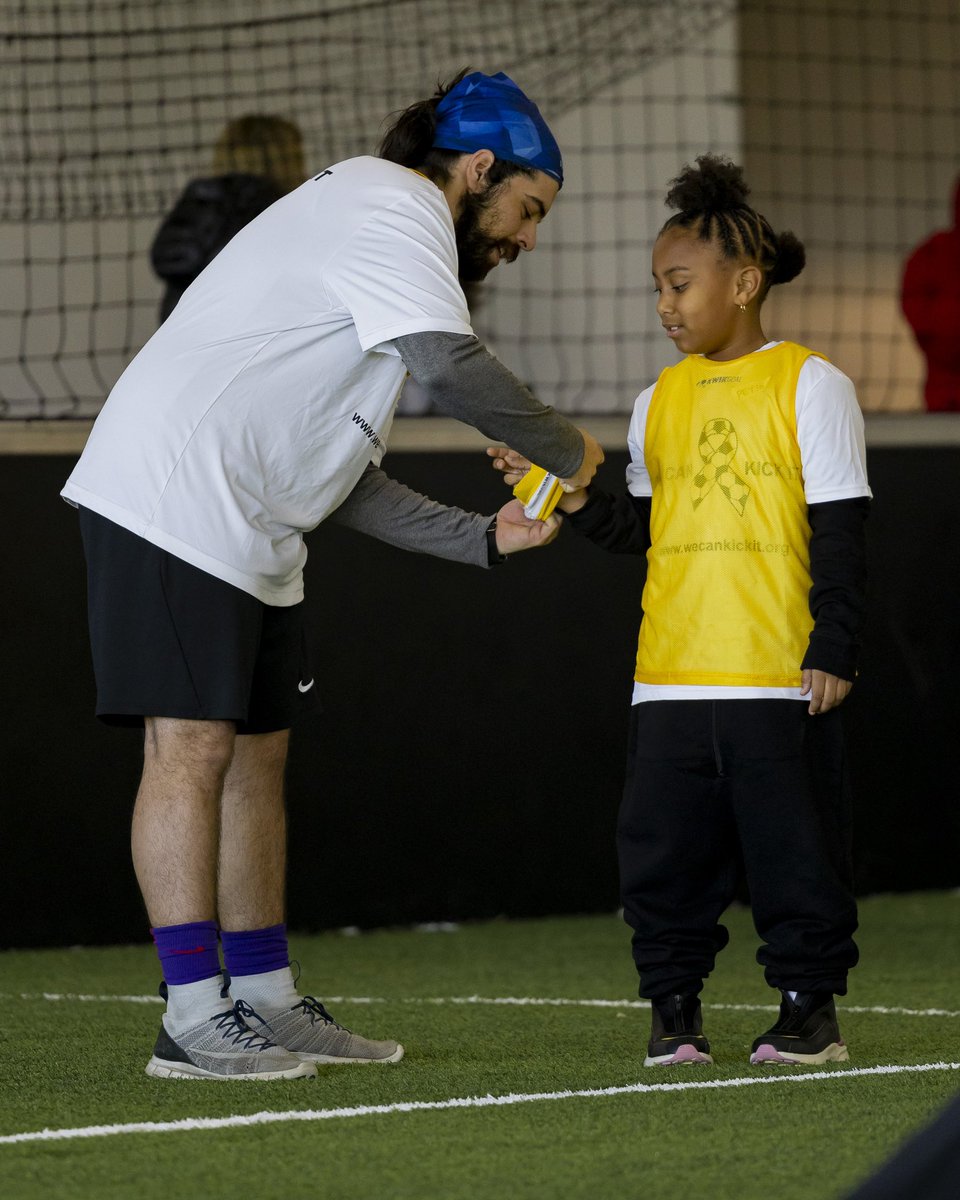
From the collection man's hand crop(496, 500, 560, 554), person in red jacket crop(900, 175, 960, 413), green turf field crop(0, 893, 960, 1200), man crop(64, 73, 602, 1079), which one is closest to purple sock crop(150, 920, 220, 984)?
man crop(64, 73, 602, 1079)

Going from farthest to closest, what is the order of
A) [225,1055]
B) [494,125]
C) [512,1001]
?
[512,1001], [494,125], [225,1055]

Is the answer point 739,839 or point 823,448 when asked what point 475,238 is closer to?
point 823,448

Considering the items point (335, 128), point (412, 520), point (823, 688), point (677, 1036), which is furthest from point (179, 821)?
point (335, 128)

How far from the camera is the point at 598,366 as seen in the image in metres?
5.70

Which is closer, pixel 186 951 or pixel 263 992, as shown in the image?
pixel 186 951

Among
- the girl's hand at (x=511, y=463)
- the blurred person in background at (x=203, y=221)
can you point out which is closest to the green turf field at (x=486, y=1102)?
the girl's hand at (x=511, y=463)

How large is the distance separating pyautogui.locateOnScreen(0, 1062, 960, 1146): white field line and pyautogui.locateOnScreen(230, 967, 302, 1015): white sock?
1.26ft

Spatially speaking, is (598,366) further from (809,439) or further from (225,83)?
(809,439)

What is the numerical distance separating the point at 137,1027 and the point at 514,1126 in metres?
0.96

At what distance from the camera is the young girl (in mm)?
2246

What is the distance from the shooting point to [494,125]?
7.58ft

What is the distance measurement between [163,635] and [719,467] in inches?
28.4

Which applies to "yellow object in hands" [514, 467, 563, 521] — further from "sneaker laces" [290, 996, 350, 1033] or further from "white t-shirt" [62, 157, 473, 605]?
"sneaker laces" [290, 996, 350, 1033]

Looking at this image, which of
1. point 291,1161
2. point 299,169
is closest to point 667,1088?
point 291,1161
